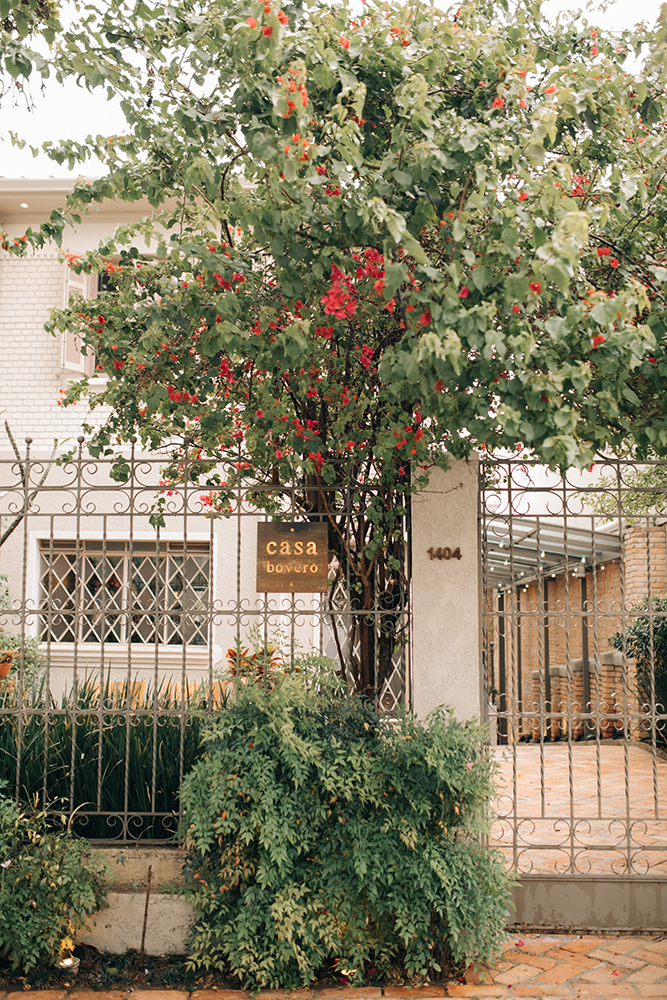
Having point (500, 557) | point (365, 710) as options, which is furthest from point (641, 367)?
point (500, 557)

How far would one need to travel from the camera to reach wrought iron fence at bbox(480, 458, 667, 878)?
184 inches

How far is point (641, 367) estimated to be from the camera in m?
4.01

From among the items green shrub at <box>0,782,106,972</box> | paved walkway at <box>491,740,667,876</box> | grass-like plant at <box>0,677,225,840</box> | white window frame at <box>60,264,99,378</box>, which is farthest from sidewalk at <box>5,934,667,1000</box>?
white window frame at <box>60,264,99,378</box>

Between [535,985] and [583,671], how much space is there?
7.90 metres

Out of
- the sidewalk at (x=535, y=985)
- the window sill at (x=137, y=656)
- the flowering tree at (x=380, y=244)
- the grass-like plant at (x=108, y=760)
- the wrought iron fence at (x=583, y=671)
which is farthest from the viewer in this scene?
the window sill at (x=137, y=656)

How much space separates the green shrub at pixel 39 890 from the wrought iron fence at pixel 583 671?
7.26 feet

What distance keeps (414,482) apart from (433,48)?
2195mm

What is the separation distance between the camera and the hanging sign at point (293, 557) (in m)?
4.66

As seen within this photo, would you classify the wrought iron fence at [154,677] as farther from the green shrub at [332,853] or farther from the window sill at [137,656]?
the window sill at [137,656]

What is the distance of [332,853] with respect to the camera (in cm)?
403

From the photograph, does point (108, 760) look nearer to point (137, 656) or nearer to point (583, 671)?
point (137, 656)

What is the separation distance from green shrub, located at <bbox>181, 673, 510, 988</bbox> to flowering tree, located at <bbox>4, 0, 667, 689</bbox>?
92 centimetres

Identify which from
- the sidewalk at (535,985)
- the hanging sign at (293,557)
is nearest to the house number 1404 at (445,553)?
the hanging sign at (293,557)

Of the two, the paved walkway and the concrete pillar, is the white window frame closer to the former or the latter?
the concrete pillar
